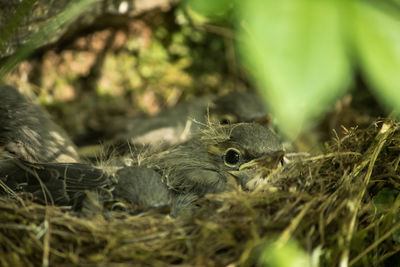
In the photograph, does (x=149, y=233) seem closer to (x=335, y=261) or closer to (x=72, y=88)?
(x=335, y=261)

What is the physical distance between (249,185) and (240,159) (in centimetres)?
13

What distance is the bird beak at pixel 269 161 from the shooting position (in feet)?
6.55

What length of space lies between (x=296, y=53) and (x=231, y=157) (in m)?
1.34

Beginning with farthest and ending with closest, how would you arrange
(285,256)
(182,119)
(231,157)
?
(182,119) < (231,157) < (285,256)

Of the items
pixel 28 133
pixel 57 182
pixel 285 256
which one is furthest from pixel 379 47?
pixel 28 133

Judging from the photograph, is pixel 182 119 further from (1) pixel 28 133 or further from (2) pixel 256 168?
(2) pixel 256 168

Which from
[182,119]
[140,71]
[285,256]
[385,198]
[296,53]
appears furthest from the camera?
[140,71]

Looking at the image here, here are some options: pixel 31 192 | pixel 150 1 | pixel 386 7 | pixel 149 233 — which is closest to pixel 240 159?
pixel 149 233

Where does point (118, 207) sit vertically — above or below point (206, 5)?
below

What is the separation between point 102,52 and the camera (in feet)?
12.3

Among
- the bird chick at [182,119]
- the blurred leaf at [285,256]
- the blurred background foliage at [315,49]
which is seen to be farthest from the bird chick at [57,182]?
the blurred background foliage at [315,49]

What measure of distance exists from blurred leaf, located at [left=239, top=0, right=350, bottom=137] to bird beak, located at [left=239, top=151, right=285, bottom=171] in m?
1.17

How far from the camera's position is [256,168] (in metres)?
2.04

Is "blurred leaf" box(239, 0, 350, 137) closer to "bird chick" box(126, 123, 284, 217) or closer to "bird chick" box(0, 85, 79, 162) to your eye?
"bird chick" box(126, 123, 284, 217)
